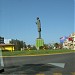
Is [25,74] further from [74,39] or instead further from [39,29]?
[74,39]

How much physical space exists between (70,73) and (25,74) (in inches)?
72.5

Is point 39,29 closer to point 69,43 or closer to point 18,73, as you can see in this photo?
point 18,73

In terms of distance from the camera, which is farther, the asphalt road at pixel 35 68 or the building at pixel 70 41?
the building at pixel 70 41

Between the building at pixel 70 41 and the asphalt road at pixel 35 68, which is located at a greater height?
the building at pixel 70 41

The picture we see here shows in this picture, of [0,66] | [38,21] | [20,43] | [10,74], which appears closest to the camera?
[0,66]

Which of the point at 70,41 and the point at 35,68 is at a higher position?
the point at 70,41

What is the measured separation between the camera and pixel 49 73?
1223 centimetres

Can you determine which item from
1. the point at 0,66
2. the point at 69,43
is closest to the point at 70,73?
the point at 0,66

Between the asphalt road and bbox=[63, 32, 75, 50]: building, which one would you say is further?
bbox=[63, 32, 75, 50]: building

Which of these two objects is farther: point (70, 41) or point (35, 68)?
point (70, 41)

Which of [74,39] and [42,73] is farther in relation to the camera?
[74,39]

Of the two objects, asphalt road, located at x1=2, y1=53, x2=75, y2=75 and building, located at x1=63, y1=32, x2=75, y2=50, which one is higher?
building, located at x1=63, y1=32, x2=75, y2=50

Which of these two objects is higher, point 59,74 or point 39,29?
point 39,29

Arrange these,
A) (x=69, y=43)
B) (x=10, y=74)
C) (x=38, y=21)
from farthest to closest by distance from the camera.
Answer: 1. (x=69, y=43)
2. (x=38, y=21)
3. (x=10, y=74)
